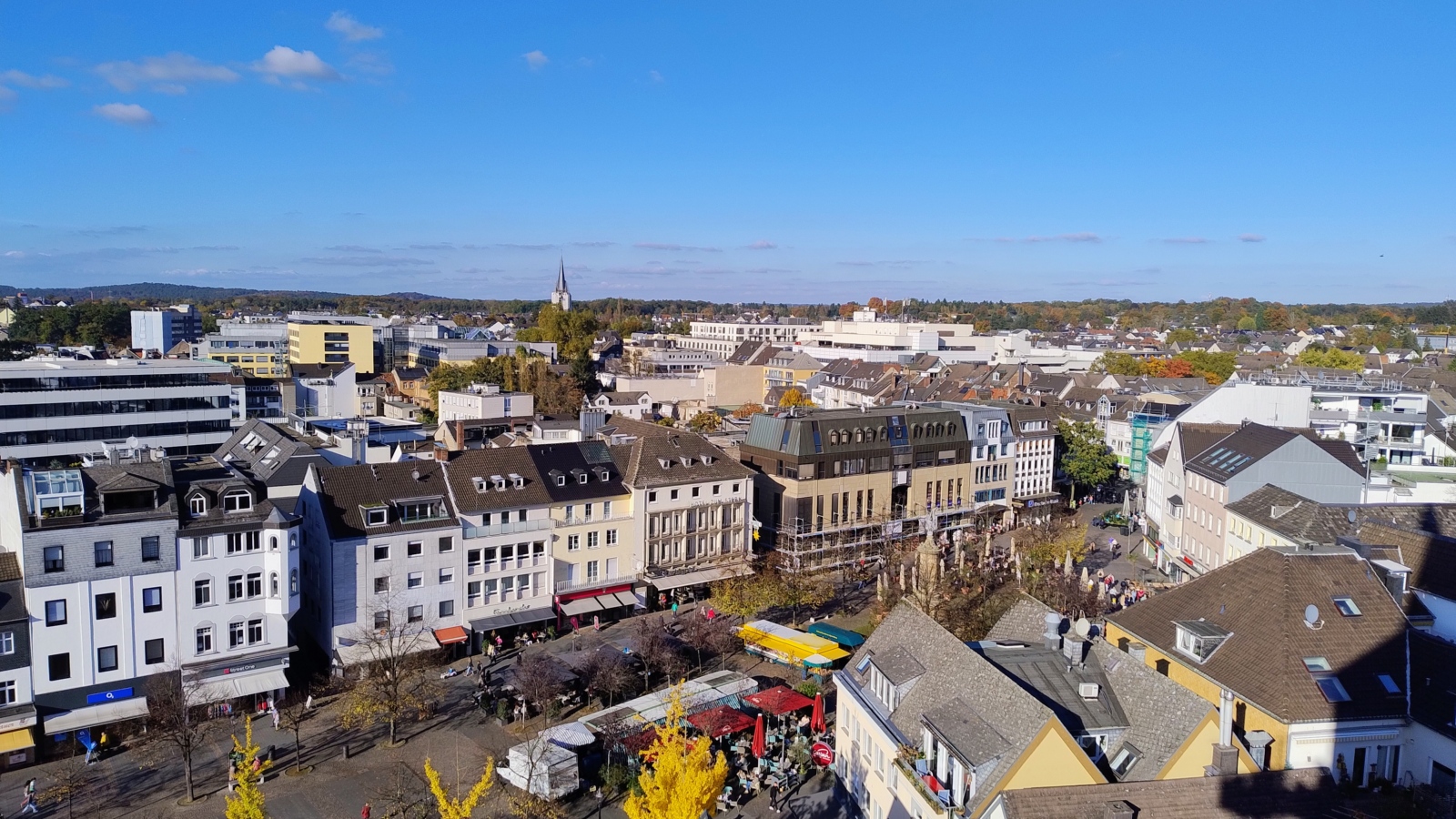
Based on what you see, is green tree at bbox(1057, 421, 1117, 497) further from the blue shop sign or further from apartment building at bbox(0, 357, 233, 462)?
apartment building at bbox(0, 357, 233, 462)

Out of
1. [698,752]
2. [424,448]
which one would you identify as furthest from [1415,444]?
[424,448]

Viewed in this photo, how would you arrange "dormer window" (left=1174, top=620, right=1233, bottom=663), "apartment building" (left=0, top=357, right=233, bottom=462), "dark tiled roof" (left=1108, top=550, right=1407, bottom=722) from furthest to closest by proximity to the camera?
"apartment building" (left=0, top=357, right=233, bottom=462)
"dormer window" (left=1174, top=620, right=1233, bottom=663)
"dark tiled roof" (left=1108, top=550, right=1407, bottom=722)

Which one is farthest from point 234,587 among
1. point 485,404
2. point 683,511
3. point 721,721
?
point 485,404

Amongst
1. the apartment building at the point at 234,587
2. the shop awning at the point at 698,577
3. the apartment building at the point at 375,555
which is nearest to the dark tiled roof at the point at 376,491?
the apartment building at the point at 375,555

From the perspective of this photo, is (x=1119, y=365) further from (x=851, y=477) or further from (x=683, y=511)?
(x=683, y=511)

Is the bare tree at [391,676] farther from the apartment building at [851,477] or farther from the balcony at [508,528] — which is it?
the apartment building at [851,477]

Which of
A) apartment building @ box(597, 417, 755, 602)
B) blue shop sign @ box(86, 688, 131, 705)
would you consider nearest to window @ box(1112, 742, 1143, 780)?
apartment building @ box(597, 417, 755, 602)

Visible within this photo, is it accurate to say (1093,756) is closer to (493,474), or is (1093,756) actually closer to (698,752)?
(698,752)
